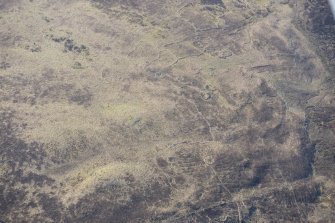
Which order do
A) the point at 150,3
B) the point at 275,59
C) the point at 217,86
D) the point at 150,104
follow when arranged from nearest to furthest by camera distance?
the point at 150,104
the point at 217,86
the point at 275,59
the point at 150,3

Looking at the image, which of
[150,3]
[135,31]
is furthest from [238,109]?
[150,3]

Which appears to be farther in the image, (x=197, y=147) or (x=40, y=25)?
(x=40, y=25)

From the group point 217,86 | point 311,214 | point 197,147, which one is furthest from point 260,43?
point 311,214

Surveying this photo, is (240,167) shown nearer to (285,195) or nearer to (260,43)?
(285,195)

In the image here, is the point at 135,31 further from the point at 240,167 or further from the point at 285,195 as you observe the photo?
the point at 285,195

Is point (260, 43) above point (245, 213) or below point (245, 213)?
above

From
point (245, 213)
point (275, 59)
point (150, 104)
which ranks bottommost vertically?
point (245, 213)

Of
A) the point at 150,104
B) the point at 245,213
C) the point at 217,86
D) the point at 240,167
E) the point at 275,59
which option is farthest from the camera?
the point at 275,59
